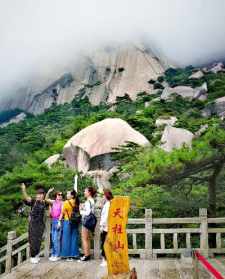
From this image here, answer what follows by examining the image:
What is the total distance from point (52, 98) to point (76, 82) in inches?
190

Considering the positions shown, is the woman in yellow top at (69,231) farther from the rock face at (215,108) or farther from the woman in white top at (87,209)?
the rock face at (215,108)

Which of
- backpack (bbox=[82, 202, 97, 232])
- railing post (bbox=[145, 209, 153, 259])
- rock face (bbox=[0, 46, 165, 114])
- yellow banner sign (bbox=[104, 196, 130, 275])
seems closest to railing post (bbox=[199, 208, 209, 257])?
railing post (bbox=[145, 209, 153, 259])

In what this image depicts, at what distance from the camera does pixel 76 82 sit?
2313 inches

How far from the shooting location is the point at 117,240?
191 inches

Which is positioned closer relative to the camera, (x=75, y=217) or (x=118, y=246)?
(x=118, y=246)

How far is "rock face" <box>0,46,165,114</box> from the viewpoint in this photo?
177 ft

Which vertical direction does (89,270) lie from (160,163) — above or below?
below

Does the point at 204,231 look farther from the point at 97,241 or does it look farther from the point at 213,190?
the point at 97,241

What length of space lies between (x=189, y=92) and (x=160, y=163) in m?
34.5

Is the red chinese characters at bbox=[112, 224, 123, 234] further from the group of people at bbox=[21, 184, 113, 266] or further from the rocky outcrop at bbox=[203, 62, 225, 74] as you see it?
the rocky outcrop at bbox=[203, 62, 225, 74]

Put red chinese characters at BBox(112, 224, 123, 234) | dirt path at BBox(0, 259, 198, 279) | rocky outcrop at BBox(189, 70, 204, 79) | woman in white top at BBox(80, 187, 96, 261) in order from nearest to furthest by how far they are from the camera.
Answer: red chinese characters at BBox(112, 224, 123, 234)
dirt path at BBox(0, 259, 198, 279)
woman in white top at BBox(80, 187, 96, 261)
rocky outcrop at BBox(189, 70, 204, 79)

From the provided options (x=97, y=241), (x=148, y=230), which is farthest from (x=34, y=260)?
(x=148, y=230)

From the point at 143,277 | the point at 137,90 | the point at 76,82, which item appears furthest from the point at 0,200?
the point at 76,82

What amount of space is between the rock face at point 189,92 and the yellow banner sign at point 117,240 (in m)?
33.9
